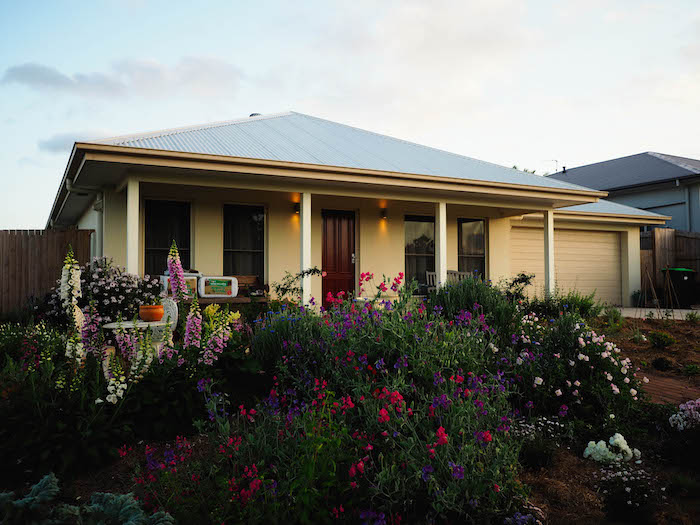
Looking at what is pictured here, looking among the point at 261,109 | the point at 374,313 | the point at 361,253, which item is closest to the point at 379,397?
the point at 374,313

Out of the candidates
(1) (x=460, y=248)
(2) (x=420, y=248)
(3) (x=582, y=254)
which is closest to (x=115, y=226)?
(2) (x=420, y=248)

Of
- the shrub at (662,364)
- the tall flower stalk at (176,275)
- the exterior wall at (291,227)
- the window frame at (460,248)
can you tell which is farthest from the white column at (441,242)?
the tall flower stalk at (176,275)

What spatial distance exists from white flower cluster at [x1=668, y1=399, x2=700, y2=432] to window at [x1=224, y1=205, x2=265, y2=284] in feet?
24.8

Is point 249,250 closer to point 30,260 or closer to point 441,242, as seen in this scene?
point 441,242

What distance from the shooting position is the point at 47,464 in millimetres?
2939

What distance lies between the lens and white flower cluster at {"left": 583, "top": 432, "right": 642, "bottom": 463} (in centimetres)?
320

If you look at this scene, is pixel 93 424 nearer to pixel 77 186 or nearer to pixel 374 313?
pixel 374 313

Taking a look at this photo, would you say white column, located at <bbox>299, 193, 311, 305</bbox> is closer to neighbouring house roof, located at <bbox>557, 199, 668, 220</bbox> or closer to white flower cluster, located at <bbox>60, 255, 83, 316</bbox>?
white flower cluster, located at <bbox>60, 255, 83, 316</bbox>

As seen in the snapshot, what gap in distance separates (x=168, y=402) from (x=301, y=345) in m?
1.07

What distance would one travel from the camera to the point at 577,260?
13938mm

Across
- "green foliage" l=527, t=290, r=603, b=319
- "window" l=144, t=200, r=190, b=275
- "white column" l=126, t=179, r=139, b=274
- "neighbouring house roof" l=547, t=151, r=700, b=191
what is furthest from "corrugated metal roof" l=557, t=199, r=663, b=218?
"white column" l=126, t=179, r=139, b=274

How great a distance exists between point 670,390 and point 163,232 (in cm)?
813

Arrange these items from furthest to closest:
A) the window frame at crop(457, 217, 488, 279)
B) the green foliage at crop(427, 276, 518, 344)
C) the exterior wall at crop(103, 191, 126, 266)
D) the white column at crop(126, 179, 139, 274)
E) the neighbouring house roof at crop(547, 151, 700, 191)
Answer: the neighbouring house roof at crop(547, 151, 700, 191), the window frame at crop(457, 217, 488, 279), the exterior wall at crop(103, 191, 126, 266), the white column at crop(126, 179, 139, 274), the green foliage at crop(427, 276, 518, 344)

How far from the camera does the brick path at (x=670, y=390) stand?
4.40 meters
